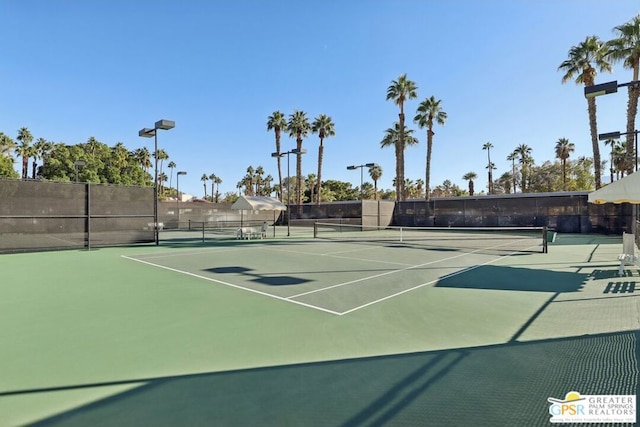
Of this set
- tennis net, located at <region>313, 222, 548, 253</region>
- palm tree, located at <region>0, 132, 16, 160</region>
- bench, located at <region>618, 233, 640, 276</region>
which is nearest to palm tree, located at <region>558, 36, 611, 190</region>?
tennis net, located at <region>313, 222, 548, 253</region>

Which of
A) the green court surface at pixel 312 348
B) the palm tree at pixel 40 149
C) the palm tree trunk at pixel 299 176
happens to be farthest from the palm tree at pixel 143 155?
the green court surface at pixel 312 348

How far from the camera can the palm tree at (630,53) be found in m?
21.5

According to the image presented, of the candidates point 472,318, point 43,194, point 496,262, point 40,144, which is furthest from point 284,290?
point 40,144

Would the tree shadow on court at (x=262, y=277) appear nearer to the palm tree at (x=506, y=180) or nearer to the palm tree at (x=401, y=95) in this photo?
the palm tree at (x=401, y=95)

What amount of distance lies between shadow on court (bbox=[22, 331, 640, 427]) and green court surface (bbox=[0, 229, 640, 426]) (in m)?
0.02

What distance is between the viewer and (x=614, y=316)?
5.17 meters

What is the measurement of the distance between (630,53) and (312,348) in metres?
29.6

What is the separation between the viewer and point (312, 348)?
4.05 meters

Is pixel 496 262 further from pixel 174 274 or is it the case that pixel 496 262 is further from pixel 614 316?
pixel 174 274

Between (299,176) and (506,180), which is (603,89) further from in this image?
(506,180)

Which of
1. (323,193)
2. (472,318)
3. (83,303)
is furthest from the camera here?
(323,193)

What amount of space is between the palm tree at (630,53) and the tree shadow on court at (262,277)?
24.9 meters

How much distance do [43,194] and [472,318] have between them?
1685cm

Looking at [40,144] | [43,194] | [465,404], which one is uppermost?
[40,144]
